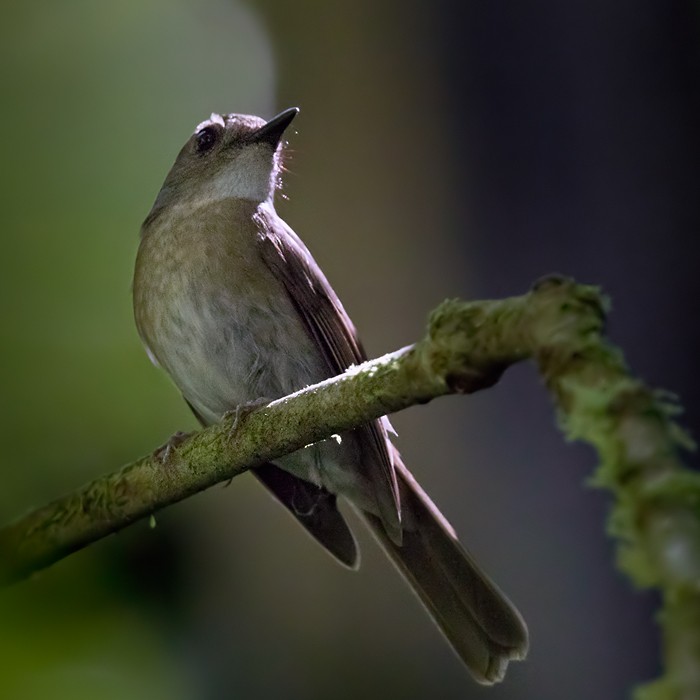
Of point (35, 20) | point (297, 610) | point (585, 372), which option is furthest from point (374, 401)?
point (297, 610)

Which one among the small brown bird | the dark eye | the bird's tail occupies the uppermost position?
the dark eye

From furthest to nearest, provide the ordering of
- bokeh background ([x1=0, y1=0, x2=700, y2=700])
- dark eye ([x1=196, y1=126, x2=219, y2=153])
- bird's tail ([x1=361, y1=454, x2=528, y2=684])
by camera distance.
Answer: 1. dark eye ([x1=196, y1=126, x2=219, y2=153])
2. bird's tail ([x1=361, y1=454, x2=528, y2=684])
3. bokeh background ([x1=0, y1=0, x2=700, y2=700])

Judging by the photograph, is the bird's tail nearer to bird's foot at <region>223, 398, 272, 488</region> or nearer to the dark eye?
bird's foot at <region>223, 398, 272, 488</region>

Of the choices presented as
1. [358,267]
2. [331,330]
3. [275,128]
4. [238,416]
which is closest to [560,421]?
[238,416]

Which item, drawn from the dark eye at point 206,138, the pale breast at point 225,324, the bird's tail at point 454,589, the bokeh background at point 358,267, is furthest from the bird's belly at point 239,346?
the dark eye at point 206,138

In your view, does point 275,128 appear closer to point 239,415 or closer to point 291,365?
point 291,365

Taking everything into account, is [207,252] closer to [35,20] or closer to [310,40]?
[310,40]

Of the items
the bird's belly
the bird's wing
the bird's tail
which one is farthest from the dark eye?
the bird's tail

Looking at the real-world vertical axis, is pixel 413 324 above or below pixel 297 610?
above
